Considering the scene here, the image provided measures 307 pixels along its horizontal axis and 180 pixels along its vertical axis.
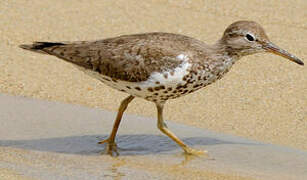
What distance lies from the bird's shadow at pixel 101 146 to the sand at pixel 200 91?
0.34 m

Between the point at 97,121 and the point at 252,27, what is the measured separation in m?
2.19

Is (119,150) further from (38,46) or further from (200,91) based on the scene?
(200,91)

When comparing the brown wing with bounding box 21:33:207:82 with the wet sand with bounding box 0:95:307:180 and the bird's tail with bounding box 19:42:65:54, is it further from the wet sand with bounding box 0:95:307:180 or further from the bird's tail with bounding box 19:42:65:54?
the wet sand with bounding box 0:95:307:180

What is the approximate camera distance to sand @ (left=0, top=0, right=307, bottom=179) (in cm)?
793

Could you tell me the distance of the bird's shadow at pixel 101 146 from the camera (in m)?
7.19

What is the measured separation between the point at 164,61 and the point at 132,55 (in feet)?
1.24

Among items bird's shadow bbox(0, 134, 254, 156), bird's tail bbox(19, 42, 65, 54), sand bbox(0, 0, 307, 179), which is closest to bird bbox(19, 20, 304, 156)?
bird's shadow bbox(0, 134, 254, 156)

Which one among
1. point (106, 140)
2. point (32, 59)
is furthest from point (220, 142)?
point (32, 59)

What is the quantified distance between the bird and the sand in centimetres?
92

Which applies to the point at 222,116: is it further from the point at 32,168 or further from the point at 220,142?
the point at 32,168

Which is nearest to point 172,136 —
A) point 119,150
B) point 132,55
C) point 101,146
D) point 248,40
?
point 119,150

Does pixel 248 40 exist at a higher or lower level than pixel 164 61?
higher

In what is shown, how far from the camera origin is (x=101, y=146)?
7.41 m

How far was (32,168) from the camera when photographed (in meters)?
6.41
